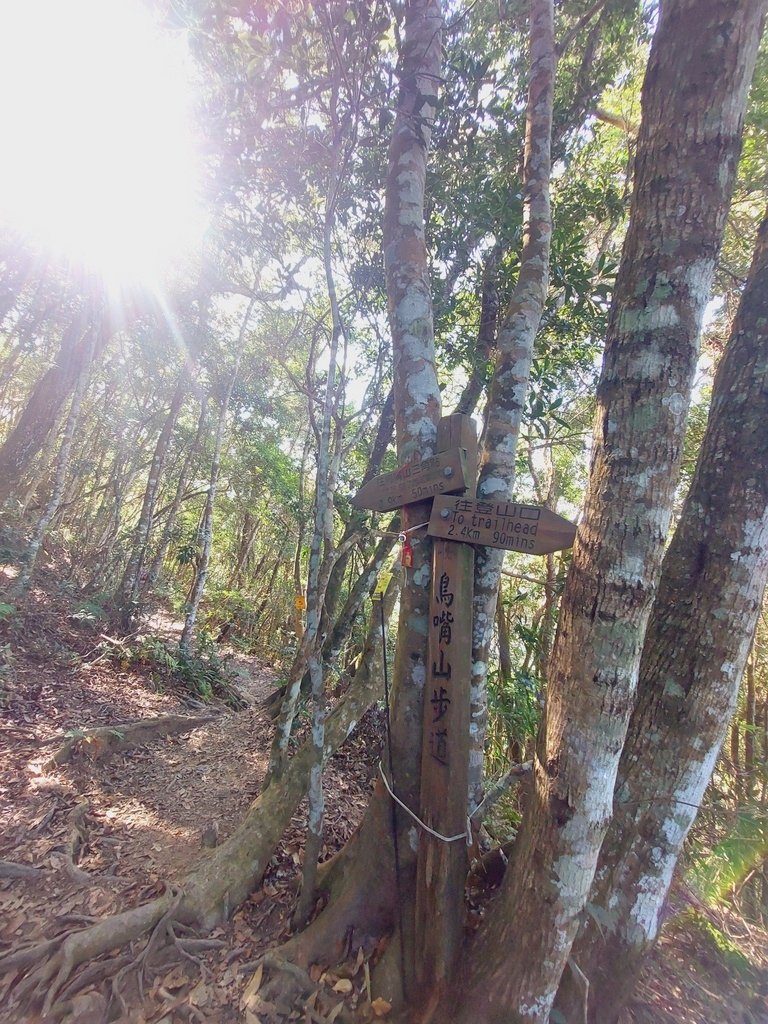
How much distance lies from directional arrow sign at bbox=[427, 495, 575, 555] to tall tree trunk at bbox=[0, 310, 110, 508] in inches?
344

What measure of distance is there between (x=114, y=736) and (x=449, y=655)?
164 inches

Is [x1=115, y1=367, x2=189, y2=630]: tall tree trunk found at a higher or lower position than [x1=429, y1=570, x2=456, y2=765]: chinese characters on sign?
higher

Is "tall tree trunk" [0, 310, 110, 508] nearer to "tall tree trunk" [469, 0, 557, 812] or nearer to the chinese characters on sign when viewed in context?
"tall tree trunk" [469, 0, 557, 812]

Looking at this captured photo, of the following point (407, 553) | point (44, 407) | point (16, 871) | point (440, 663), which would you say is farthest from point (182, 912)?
point (44, 407)

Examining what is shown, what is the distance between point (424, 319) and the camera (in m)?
2.59

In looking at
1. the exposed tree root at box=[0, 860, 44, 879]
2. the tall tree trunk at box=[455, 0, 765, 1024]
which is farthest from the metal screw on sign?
the exposed tree root at box=[0, 860, 44, 879]

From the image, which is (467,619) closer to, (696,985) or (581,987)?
(581,987)

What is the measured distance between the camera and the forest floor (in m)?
2.19

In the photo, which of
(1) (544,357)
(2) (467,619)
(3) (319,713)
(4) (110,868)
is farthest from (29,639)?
(1) (544,357)

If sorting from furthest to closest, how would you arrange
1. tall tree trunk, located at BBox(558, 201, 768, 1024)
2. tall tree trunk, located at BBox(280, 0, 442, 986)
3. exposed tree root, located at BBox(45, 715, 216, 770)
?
exposed tree root, located at BBox(45, 715, 216, 770) → tall tree trunk, located at BBox(280, 0, 442, 986) → tall tree trunk, located at BBox(558, 201, 768, 1024)

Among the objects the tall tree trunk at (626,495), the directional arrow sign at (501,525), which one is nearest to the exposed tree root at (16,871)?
the tall tree trunk at (626,495)

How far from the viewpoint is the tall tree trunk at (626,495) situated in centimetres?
174

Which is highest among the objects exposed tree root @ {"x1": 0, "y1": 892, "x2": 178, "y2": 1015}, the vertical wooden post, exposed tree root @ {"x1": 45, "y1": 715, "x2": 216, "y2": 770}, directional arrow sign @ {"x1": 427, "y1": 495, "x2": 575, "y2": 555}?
directional arrow sign @ {"x1": 427, "y1": 495, "x2": 575, "y2": 555}

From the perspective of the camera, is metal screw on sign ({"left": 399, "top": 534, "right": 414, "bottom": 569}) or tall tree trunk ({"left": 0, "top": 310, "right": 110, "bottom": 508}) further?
tall tree trunk ({"left": 0, "top": 310, "right": 110, "bottom": 508})
